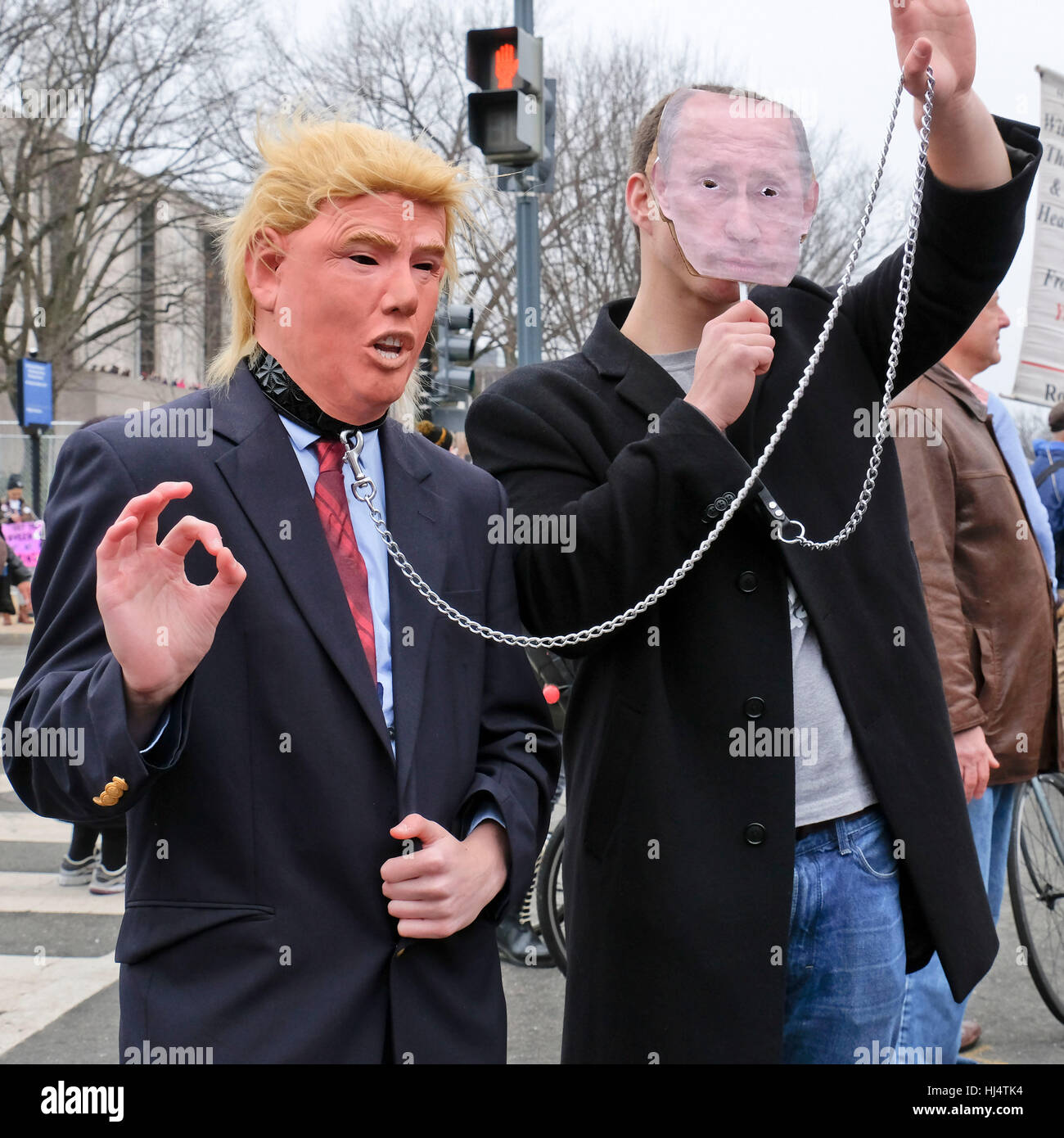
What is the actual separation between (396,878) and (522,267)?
6.69 metres

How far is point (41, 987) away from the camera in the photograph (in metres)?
4.84

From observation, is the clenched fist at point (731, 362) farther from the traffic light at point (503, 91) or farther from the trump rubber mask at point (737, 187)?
the traffic light at point (503, 91)

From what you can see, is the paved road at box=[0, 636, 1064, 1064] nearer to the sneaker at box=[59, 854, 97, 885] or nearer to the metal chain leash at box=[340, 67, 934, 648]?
the sneaker at box=[59, 854, 97, 885]

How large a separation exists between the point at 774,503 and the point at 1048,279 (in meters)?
4.26

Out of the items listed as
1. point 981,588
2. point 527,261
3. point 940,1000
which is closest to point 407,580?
point 940,1000

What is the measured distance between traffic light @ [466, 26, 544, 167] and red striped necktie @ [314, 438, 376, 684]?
5.76 metres

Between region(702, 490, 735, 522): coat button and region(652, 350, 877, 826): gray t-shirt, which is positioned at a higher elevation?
region(702, 490, 735, 522): coat button

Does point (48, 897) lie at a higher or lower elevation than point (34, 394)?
lower

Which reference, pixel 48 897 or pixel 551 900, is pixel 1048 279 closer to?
pixel 551 900

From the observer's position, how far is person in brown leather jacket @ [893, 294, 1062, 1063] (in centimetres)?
346

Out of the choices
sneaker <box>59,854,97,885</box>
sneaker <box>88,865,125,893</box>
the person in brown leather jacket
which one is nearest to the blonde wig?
the person in brown leather jacket

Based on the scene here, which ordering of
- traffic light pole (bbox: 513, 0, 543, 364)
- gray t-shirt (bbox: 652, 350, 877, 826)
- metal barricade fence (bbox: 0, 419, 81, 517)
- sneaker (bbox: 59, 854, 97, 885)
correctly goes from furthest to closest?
metal barricade fence (bbox: 0, 419, 81, 517) → traffic light pole (bbox: 513, 0, 543, 364) → sneaker (bbox: 59, 854, 97, 885) → gray t-shirt (bbox: 652, 350, 877, 826)

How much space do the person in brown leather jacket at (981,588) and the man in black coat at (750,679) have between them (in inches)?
45.5
